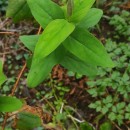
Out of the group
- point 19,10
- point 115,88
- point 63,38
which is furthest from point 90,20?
point 115,88

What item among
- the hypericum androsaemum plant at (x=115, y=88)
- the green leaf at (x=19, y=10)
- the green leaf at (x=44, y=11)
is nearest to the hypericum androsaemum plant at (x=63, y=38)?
the green leaf at (x=44, y=11)

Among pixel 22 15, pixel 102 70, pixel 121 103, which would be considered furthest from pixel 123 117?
pixel 22 15

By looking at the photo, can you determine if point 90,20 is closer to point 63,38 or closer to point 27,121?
point 63,38

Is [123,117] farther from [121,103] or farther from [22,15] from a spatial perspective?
[22,15]

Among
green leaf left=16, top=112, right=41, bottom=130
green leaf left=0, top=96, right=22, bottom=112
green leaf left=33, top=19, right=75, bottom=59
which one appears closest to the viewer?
green leaf left=33, top=19, right=75, bottom=59

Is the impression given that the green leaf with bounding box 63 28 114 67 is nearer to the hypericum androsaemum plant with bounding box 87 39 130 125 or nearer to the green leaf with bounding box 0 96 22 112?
the green leaf with bounding box 0 96 22 112

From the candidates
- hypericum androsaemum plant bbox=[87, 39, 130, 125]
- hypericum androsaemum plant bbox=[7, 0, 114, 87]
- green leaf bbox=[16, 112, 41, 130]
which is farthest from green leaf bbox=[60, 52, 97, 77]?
hypericum androsaemum plant bbox=[87, 39, 130, 125]
